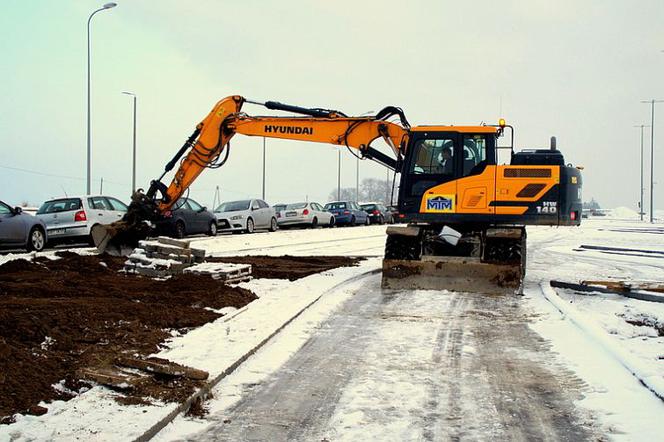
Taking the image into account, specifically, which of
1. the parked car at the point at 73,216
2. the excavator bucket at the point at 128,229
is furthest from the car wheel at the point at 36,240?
the excavator bucket at the point at 128,229

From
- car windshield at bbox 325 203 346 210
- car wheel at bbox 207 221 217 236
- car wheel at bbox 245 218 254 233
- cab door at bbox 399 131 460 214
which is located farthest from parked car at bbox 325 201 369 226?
cab door at bbox 399 131 460 214

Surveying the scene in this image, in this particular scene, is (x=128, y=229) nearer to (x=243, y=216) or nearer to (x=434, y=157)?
(x=434, y=157)

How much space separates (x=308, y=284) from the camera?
38.3ft

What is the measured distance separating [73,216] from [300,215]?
741 inches

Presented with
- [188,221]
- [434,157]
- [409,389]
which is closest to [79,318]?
[409,389]

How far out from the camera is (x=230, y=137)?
15250mm

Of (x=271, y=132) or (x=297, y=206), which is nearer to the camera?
(x=271, y=132)

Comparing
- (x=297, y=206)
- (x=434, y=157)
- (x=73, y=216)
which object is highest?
(x=434, y=157)

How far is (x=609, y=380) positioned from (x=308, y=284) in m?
6.38

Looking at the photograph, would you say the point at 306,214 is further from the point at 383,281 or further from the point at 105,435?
the point at 105,435

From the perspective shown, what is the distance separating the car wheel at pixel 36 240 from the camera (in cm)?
1717

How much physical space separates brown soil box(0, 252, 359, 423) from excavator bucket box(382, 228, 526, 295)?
2.30 metres

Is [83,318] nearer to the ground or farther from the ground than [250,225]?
nearer to the ground

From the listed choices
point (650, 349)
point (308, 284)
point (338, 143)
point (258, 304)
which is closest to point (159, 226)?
point (338, 143)
